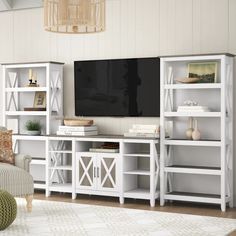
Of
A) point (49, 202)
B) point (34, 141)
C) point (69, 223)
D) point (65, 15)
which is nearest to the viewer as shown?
point (65, 15)

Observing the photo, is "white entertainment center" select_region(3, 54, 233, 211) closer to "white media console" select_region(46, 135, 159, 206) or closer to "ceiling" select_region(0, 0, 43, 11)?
"white media console" select_region(46, 135, 159, 206)

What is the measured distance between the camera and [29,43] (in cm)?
819

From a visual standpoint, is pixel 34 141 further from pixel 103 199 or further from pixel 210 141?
pixel 210 141

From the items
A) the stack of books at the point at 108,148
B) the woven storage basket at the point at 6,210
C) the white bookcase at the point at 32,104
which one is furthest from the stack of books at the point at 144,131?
the woven storage basket at the point at 6,210

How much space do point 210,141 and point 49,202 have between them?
2.11 meters

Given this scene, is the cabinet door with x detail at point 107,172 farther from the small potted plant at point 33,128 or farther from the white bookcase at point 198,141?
the small potted plant at point 33,128

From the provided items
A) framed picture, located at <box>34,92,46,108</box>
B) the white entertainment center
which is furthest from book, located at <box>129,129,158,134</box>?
framed picture, located at <box>34,92,46,108</box>

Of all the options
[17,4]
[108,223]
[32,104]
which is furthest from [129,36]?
[108,223]

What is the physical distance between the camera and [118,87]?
741 centimetres

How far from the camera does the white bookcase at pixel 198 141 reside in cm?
649

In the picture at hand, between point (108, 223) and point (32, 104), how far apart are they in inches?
117

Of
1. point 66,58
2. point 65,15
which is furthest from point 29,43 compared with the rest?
point 65,15

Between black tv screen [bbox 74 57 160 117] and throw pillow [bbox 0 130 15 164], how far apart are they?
4.75ft

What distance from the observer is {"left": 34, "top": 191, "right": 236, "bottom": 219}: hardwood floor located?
6375mm
